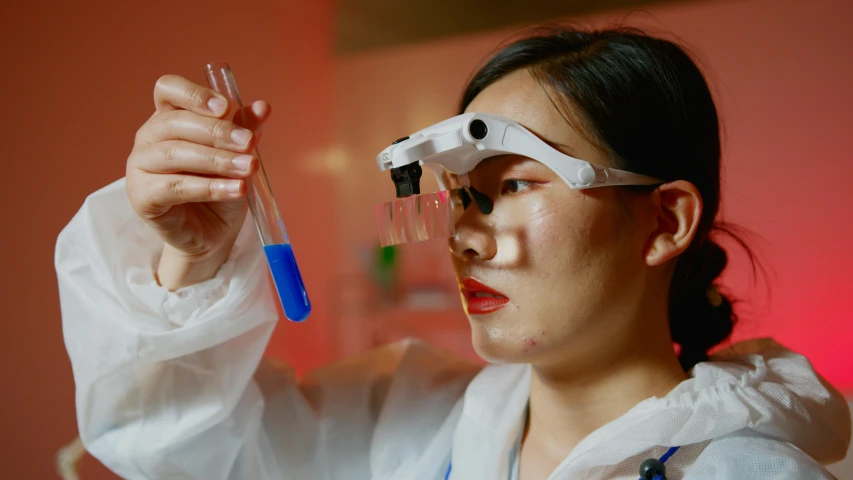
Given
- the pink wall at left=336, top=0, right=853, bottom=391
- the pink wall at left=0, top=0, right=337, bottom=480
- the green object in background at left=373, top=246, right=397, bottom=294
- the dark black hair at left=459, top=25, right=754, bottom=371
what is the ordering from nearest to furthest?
the dark black hair at left=459, top=25, right=754, bottom=371, the pink wall at left=0, top=0, right=337, bottom=480, the pink wall at left=336, top=0, right=853, bottom=391, the green object in background at left=373, top=246, right=397, bottom=294

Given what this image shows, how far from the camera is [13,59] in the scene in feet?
3.09

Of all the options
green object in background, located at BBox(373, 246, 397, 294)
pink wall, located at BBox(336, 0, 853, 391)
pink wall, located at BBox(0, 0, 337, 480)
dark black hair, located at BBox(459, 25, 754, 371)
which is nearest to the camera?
dark black hair, located at BBox(459, 25, 754, 371)

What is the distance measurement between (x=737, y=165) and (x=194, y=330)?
167cm

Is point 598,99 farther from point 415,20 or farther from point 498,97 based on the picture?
point 415,20

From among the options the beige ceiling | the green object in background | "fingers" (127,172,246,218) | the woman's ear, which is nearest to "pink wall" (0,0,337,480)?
"fingers" (127,172,246,218)

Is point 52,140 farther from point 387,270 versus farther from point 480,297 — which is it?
point 387,270

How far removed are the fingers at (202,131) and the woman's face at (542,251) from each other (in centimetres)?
27

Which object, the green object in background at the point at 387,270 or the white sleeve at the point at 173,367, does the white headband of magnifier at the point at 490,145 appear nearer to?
the white sleeve at the point at 173,367

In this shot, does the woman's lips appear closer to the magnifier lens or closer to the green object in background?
the magnifier lens

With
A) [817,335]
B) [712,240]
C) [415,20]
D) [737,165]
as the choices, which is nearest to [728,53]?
[737,165]

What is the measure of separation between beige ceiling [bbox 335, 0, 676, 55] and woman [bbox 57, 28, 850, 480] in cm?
153

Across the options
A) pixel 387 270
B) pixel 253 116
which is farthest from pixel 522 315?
pixel 387 270

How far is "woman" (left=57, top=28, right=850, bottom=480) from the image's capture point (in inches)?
29.6

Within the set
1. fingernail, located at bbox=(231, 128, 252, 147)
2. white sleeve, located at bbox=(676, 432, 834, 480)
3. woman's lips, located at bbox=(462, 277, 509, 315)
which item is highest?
fingernail, located at bbox=(231, 128, 252, 147)
